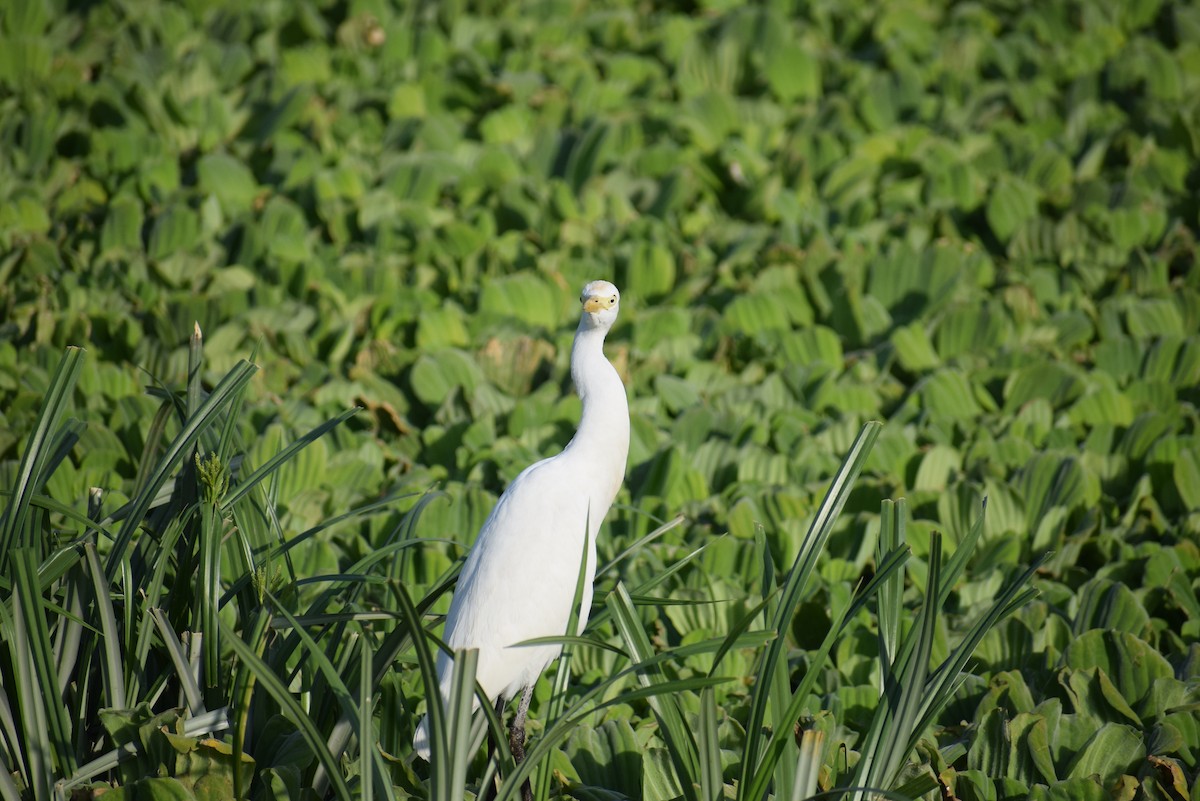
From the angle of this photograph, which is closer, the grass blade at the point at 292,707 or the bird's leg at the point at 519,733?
the grass blade at the point at 292,707

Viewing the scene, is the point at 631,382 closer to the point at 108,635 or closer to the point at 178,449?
the point at 178,449

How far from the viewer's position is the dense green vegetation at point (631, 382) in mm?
1908

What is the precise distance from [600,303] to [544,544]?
47 centimetres

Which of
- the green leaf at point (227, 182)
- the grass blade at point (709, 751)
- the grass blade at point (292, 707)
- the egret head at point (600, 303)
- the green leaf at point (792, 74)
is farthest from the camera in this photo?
the green leaf at point (792, 74)

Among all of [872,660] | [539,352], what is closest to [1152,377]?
[872,660]

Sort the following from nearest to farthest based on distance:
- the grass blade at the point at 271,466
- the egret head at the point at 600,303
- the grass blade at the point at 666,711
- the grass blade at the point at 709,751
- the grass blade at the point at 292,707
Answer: the grass blade at the point at 292,707
the grass blade at the point at 709,751
the grass blade at the point at 666,711
the grass blade at the point at 271,466
the egret head at the point at 600,303

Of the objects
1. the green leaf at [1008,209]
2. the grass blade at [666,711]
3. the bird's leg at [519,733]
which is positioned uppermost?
the green leaf at [1008,209]

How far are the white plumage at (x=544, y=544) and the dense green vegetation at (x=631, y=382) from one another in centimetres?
9

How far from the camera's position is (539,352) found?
3828 millimetres

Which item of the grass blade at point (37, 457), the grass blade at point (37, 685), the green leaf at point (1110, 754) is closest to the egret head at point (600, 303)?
the grass blade at point (37, 457)

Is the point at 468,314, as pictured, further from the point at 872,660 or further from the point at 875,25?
the point at 875,25

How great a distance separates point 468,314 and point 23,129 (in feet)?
7.30

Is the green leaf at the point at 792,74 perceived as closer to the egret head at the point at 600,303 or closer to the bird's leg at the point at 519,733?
the egret head at the point at 600,303

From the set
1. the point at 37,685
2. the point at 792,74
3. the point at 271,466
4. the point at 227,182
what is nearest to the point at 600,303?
the point at 271,466
